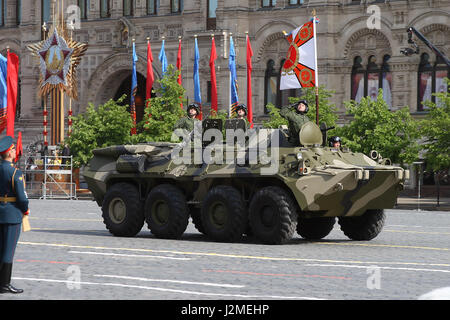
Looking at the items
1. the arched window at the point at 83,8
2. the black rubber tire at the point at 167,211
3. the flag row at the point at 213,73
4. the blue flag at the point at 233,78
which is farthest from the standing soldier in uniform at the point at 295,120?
the arched window at the point at 83,8

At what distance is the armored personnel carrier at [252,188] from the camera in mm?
17188

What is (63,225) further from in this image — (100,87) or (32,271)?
(100,87)

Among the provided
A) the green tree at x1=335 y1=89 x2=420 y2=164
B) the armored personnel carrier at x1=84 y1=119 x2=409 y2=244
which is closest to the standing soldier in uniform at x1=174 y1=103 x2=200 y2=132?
the armored personnel carrier at x1=84 y1=119 x2=409 y2=244

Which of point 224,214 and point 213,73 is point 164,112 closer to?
point 213,73

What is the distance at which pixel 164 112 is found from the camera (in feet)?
158

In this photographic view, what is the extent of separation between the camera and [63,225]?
75.2ft

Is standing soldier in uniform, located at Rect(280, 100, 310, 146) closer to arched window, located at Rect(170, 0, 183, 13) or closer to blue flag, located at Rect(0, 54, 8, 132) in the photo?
blue flag, located at Rect(0, 54, 8, 132)

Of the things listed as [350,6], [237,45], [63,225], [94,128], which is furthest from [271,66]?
[63,225]

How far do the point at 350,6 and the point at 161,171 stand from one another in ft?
108

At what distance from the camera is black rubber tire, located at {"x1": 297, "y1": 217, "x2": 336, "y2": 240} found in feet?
62.9

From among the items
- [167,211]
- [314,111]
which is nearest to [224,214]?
[167,211]

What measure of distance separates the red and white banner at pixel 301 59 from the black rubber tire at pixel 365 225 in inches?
588

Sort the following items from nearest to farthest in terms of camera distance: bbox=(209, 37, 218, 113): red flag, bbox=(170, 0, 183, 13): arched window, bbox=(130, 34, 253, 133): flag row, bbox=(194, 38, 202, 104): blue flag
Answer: bbox=(130, 34, 253, 133): flag row
bbox=(209, 37, 218, 113): red flag
bbox=(194, 38, 202, 104): blue flag
bbox=(170, 0, 183, 13): arched window

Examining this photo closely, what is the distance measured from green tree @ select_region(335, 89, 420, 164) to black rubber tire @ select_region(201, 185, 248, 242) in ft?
72.7
